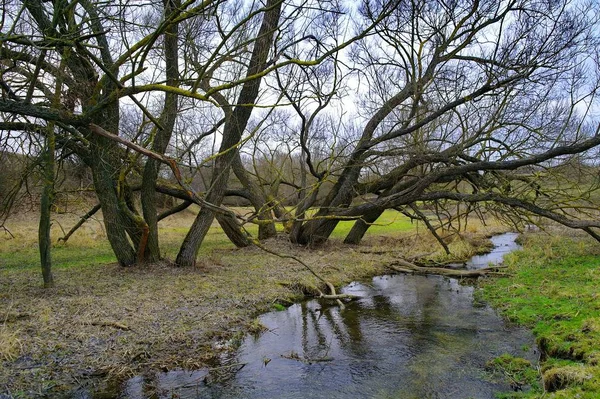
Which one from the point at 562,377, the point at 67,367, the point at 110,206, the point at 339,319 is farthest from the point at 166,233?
the point at 562,377

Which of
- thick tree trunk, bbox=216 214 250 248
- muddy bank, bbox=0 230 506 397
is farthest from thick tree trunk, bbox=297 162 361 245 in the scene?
muddy bank, bbox=0 230 506 397

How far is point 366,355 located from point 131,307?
13.6 feet

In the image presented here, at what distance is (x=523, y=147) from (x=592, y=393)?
33.6 feet

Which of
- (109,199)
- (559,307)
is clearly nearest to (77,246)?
(109,199)

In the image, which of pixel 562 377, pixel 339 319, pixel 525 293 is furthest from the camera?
pixel 525 293

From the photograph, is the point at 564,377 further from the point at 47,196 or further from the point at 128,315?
the point at 47,196

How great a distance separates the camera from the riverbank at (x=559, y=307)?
17.5 ft

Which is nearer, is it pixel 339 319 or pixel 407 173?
pixel 339 319

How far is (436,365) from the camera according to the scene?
21.5ft

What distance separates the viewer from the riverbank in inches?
210

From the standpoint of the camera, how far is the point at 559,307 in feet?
27.0

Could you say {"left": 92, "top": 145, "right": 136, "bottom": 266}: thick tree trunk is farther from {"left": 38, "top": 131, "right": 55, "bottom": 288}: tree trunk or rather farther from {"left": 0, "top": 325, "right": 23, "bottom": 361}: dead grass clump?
{"left": 0, "top": 325, "right": 23, "bottom": 361}: dead grass clump

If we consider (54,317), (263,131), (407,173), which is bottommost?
(54,317)

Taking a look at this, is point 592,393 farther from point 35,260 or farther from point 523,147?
point 35,260
